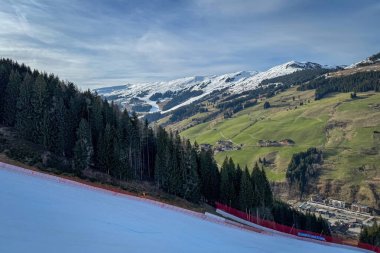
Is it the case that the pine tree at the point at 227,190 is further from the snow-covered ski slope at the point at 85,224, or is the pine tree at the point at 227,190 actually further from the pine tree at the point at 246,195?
the snow-covered ski slope at the point at 85,224

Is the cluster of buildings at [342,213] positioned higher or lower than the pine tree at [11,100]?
lower

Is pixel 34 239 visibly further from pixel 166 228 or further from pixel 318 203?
pixel 318 203

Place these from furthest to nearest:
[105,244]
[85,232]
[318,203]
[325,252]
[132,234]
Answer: [318,203]
[325,252]
[132,234]
[85,232]
[105,244]

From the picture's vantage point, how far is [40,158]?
187 ft

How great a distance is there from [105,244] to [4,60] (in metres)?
A: 94.5

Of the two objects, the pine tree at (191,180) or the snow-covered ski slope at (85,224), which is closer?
the snow-covered ski slope at (85,224)

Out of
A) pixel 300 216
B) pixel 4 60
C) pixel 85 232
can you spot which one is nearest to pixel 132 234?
pixel 85 232

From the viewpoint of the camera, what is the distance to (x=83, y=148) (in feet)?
214

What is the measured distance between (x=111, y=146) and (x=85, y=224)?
50.1 meters

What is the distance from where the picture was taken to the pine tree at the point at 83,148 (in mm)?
64625

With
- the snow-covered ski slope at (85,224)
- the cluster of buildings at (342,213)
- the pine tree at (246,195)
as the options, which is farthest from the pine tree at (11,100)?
the cluster of buildings at (342,213)

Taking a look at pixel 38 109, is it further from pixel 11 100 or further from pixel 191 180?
pixel 191 180

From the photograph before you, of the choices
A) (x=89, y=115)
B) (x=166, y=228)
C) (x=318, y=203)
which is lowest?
(x=318, y=203)

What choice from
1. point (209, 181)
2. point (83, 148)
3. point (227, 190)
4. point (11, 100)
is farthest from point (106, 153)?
point (227, 190)
